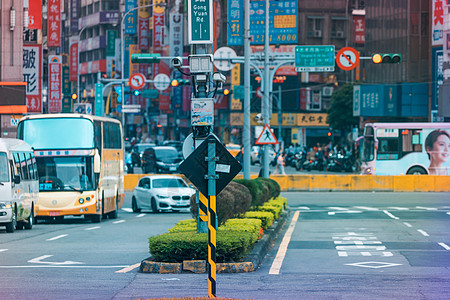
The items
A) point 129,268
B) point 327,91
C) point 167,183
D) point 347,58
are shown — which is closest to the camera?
point 129,268

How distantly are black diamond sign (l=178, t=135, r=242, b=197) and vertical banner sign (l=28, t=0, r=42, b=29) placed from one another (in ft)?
126

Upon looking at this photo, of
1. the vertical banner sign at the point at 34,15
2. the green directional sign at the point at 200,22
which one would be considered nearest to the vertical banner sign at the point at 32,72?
the vertical banner sign at the point at 34,15

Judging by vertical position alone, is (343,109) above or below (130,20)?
below

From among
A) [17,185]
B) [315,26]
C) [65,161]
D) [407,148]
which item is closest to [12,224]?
[17,185]

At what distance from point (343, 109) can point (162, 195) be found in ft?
168

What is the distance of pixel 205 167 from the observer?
10.3 meters

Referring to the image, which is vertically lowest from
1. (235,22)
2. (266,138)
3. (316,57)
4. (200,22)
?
(266,138)

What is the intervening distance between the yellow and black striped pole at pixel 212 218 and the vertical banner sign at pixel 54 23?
45647mm

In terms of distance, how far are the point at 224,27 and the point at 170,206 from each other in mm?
63236

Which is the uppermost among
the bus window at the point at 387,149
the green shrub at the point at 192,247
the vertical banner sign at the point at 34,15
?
the vertical banner sign at the point at 34,15

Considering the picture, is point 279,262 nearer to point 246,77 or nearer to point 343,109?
point 246,77

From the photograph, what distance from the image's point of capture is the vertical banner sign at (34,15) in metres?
47.0

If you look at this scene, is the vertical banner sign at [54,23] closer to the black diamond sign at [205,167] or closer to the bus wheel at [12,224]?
the bus wheel at [12,224]

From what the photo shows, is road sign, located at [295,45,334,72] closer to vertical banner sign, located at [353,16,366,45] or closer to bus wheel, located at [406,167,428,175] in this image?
Answer: bus wheel, located at [406,167,428,175]
